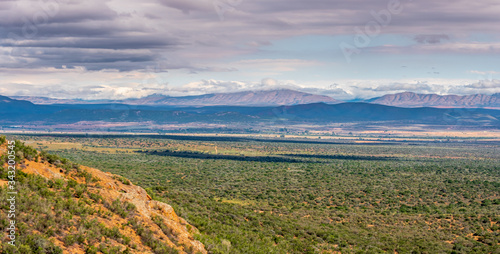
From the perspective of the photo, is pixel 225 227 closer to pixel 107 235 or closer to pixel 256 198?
pixel 107 235

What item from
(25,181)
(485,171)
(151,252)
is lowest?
(485,171)

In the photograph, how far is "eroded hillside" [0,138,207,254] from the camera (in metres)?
13.4

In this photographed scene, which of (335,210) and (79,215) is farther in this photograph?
(335,210)

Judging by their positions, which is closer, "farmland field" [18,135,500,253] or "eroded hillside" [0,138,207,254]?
"eroded hillside" [0,138,207,254]

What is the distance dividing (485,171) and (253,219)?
66509 millimetres

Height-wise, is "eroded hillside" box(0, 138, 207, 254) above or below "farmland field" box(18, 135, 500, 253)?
above

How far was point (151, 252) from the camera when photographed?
15.4 meters

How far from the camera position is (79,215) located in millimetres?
15453

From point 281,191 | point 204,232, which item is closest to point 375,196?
→ point 281,191

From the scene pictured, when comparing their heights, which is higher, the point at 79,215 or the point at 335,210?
the point at 79,215

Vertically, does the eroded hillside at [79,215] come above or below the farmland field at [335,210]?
above

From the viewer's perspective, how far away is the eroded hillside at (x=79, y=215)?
13.4 meters

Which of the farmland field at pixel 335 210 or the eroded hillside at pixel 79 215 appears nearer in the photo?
the eroded hillside at pixel 79 215

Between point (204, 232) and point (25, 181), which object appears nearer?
point (25, 181)
